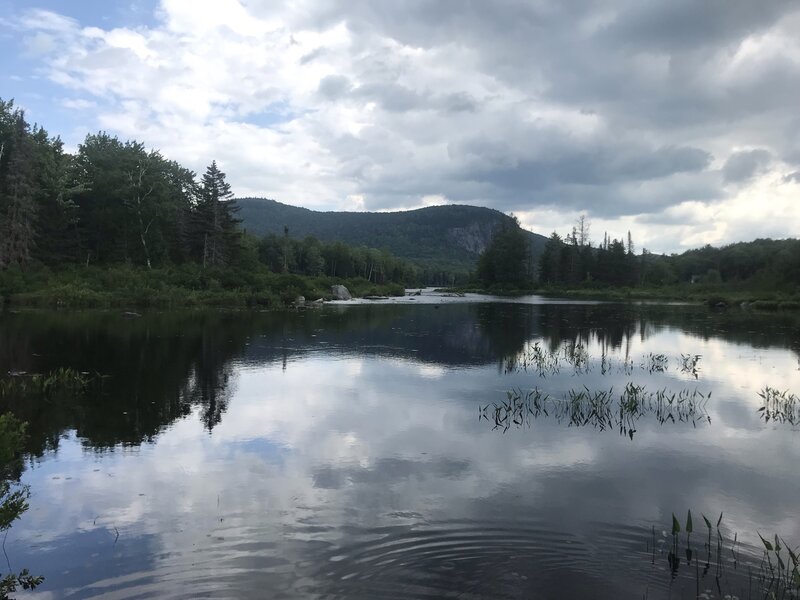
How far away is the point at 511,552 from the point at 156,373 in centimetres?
1666

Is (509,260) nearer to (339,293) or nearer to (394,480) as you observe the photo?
(339,293)

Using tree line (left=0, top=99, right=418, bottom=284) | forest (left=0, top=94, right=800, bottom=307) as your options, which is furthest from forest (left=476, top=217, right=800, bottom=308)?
tree line (left=0, top=99, right=418, bottom=284)

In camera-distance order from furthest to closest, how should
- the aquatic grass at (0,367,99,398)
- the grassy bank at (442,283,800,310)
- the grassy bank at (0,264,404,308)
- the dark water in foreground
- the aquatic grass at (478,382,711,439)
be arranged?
the grassy bank at (442,283,800,310)
the grassy bank at (0,264,404,308)
the aquatic grass at (0,367,99,398)
the aquatic grass at (478,382,711,439)
the dark water in foreground

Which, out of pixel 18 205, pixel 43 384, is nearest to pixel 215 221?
pixel 18 205

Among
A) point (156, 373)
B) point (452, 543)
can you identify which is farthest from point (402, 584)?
point (156, 373)

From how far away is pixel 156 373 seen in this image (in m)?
20.0

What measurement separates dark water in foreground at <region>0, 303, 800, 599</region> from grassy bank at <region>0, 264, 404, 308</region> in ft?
95.7

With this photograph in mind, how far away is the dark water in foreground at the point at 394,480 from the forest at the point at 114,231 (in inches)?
1343

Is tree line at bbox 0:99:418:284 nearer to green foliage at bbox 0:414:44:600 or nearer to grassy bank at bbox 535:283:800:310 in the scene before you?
green foliage at bbox 0:414:44:600

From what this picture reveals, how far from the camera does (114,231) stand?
67938 millimetres

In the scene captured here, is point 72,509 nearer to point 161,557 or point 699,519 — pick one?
point 161,557

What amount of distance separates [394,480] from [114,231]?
2739 inches

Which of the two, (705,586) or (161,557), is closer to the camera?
(705,586)

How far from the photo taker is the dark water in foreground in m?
6.80
